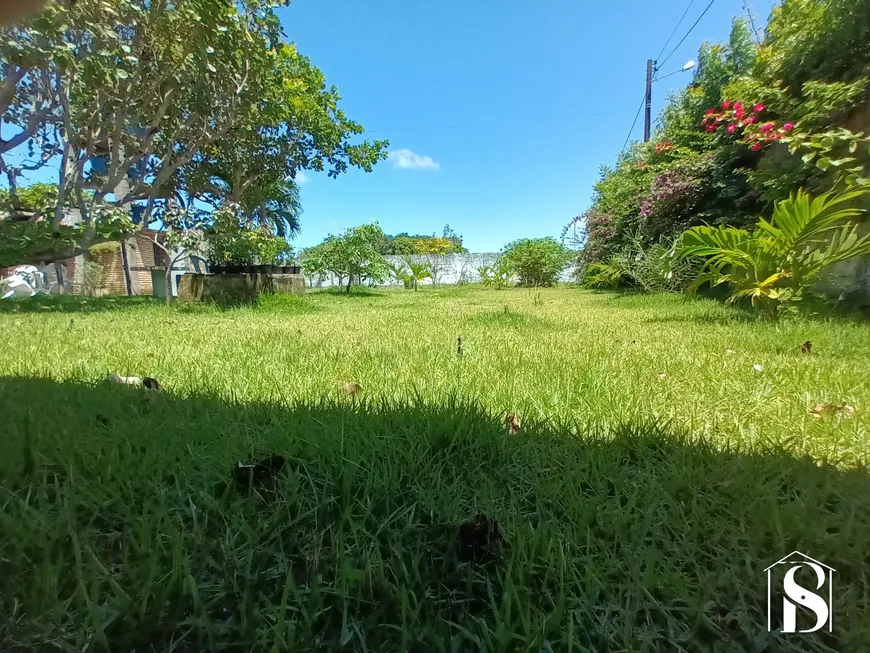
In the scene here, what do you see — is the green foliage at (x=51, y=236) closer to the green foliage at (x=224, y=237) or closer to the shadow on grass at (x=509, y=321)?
the green foliage at (x=224, y=237)

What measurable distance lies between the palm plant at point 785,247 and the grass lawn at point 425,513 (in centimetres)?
190

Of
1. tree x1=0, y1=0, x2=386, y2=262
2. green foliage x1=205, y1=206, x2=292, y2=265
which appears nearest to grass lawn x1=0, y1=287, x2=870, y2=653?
tree x1=0, y1=0, x2=386, y2=262

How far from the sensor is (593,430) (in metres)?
1.20

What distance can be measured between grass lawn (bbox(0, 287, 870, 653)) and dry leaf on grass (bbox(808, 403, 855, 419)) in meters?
0.03

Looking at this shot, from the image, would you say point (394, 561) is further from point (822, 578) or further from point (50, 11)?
point (50, 11)

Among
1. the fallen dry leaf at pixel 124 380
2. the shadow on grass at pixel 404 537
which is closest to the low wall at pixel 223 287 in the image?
the fallen dry leaf at pixel 124 380

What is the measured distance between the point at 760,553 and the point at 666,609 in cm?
26

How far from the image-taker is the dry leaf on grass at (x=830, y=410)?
1286mm

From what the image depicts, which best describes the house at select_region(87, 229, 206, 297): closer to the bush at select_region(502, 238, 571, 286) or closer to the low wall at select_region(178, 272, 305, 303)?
the low wall at select_region(178, 272, 305, 303)

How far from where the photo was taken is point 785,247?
3.12 metres

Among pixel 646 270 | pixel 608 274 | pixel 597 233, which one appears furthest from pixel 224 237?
pixel 597 233

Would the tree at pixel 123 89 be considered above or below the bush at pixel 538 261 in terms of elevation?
above

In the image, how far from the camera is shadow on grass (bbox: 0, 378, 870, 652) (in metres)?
0.56

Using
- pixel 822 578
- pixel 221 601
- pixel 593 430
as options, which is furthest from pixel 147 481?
pixel 822 578
